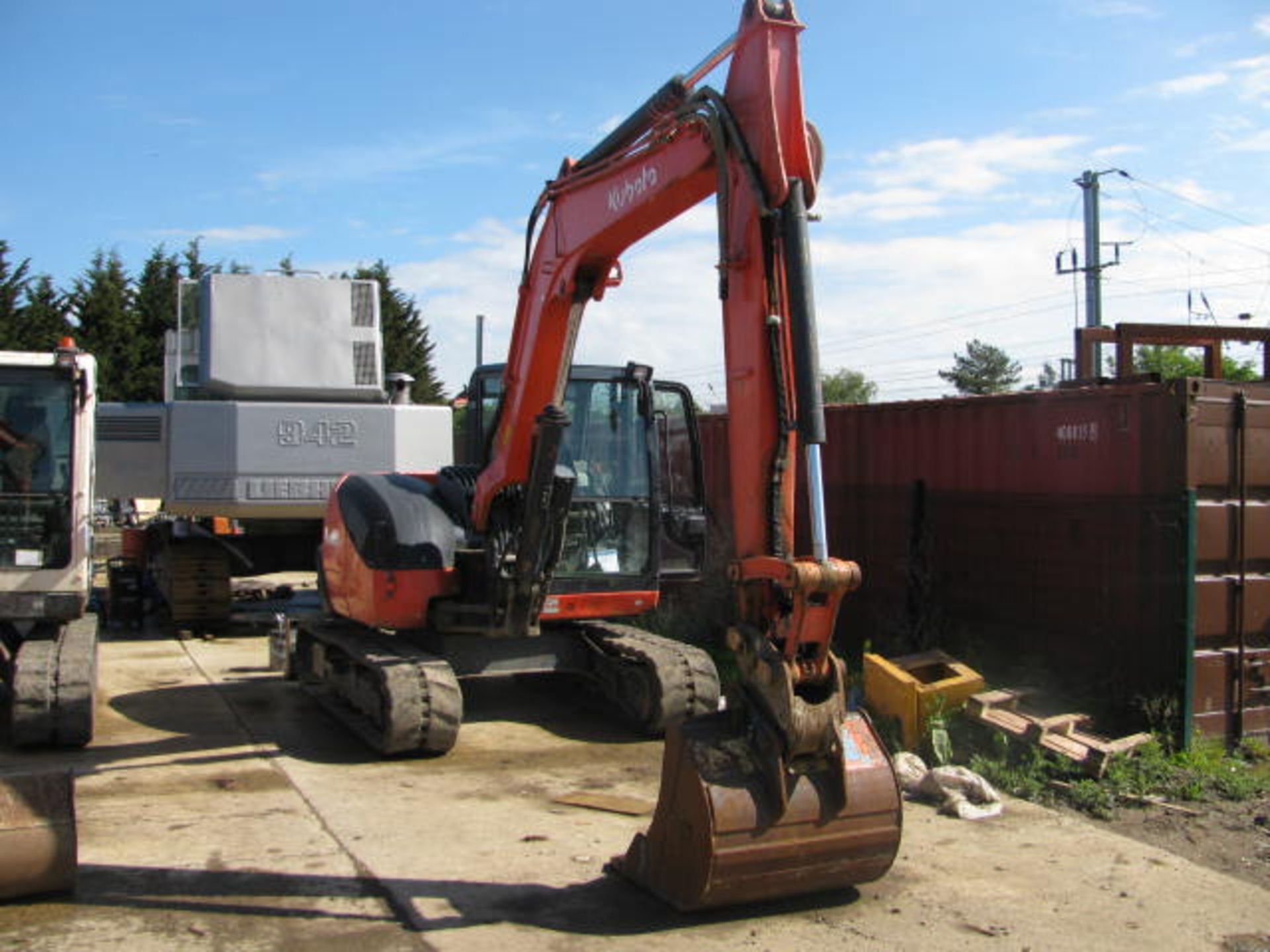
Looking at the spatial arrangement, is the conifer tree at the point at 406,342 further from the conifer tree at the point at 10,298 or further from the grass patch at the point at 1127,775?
the grass patch at the point at 1127,775

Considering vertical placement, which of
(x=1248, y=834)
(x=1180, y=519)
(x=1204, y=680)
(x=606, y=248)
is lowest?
(x=1248, y=834)

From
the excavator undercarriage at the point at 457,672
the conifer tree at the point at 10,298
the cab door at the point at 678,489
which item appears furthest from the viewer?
the conifer tree at the point at 10,298

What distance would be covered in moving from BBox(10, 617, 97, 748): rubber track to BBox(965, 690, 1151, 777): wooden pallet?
5501 millimetres

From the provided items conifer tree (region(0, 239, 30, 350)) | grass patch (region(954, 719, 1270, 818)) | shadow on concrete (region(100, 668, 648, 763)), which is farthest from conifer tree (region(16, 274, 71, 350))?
grass patch (region(954, 719, 1270, 818))

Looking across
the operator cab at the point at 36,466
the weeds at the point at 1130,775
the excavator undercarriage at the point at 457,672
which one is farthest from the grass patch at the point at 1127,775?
the operator cab at the point at 36,466

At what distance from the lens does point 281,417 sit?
11930 mm

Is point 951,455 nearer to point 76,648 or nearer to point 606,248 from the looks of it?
point 606,248

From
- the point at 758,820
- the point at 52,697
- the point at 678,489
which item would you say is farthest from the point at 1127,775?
the point at 52,697

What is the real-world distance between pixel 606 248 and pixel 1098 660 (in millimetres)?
4270

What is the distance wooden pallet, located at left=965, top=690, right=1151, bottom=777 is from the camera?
7.12 metres

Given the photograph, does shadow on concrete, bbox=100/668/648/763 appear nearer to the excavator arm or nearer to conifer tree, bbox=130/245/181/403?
the excavator arm

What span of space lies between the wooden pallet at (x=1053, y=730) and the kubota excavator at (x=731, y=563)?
181cm

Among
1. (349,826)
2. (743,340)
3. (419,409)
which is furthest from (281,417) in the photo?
(743,340)

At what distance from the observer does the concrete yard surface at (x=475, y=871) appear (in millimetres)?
4828
